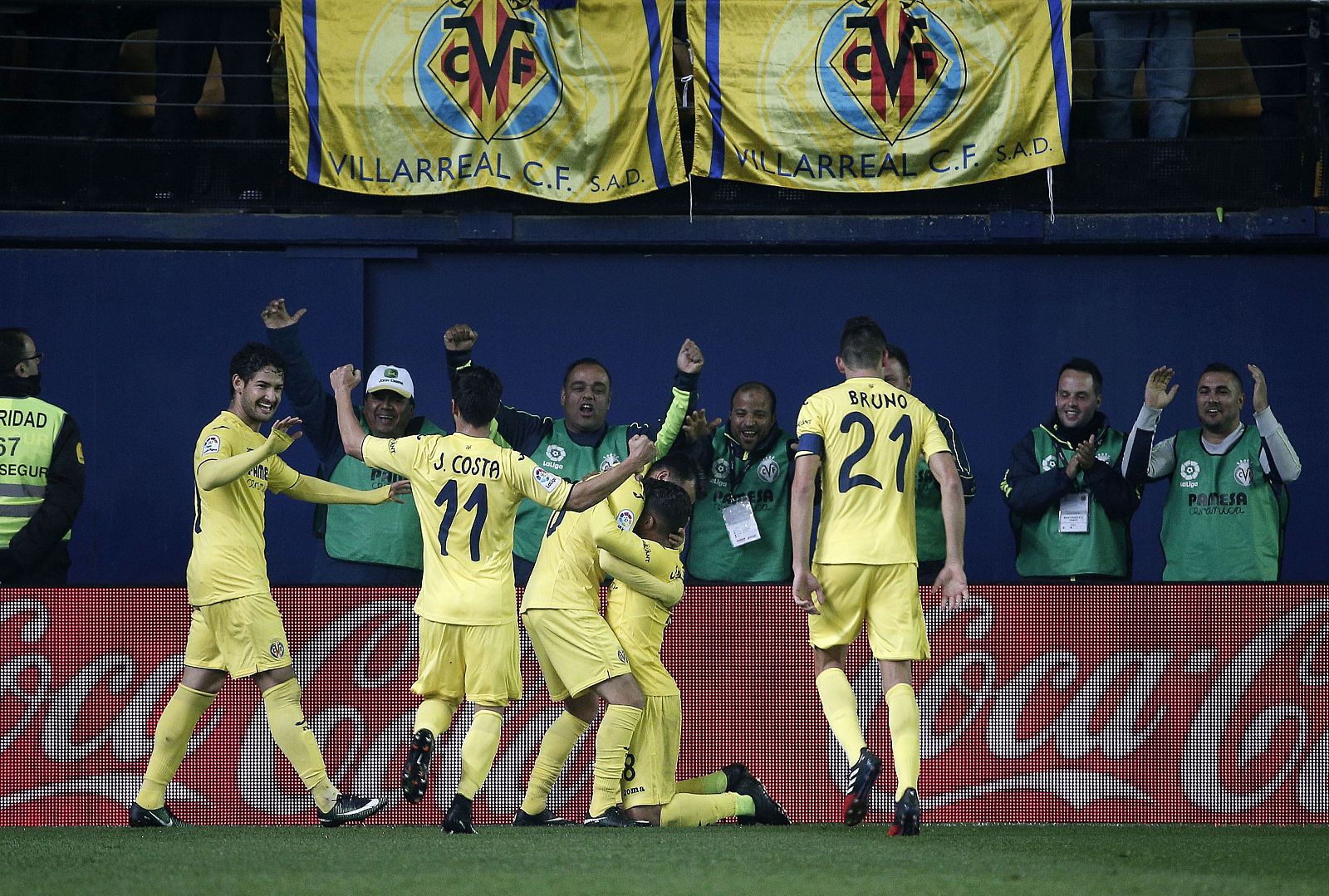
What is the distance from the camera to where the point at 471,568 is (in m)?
7.26

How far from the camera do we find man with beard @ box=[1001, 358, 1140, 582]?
959 cm

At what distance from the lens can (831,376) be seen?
467 inches

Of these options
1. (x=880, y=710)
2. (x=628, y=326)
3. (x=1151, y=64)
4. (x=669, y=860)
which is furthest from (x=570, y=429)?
(x=1151, y=64)

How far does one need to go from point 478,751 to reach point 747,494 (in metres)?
3.24

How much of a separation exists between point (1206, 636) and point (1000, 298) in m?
4.27

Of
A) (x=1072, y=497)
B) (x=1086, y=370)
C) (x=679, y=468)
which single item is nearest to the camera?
(x=679, y=468)

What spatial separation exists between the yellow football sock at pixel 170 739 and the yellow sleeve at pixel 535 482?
171cm

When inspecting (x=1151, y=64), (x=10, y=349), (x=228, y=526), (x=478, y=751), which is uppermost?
(x=1151, y=64)

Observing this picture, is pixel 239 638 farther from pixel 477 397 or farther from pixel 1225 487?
pixel 1225 487

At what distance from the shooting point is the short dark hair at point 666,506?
7754 mm

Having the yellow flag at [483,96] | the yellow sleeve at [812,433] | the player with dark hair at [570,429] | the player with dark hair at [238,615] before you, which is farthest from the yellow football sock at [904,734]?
the yellow flag at [483,96]

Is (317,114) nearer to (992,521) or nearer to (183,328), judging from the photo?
(183,328)

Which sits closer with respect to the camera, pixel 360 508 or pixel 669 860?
pixel 669 860

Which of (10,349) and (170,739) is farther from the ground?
(10,349)
